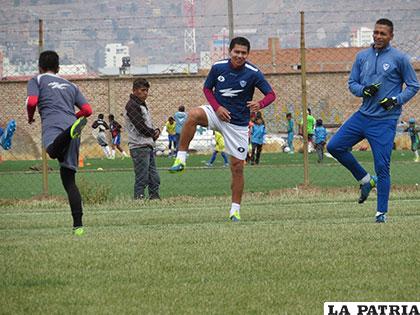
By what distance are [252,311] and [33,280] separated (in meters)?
1.78

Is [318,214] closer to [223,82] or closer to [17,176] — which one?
[223,82]

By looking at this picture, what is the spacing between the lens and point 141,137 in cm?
1803

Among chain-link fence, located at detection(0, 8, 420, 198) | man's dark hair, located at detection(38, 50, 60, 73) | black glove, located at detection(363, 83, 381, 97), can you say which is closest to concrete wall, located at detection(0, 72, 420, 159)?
chain-link fence, located at detection(0, 8, 420, 198)

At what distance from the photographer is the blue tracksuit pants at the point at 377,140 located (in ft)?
39.6

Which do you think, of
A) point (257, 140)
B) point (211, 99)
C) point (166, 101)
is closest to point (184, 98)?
point (166, 101)

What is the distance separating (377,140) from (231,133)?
1651 millimetres

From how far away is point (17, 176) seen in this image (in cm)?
2809

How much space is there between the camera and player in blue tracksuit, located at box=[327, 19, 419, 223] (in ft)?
39.2

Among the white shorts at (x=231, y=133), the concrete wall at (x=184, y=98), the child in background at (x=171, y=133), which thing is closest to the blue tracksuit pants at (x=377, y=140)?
the white shorts at (x=231, y=133)

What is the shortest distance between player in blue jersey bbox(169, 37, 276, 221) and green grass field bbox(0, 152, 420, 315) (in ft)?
2.82

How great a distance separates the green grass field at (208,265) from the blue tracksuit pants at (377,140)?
436mm

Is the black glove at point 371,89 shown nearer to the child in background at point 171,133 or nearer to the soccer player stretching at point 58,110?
the soccer player stretching at point 58,110

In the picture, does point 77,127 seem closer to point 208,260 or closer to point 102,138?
point 208,260

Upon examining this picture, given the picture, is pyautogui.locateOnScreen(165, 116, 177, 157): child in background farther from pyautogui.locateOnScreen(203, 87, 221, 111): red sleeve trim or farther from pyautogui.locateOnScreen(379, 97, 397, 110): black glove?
pyautogui.locateOnScreen(379, 97, 397, 110): black glove
